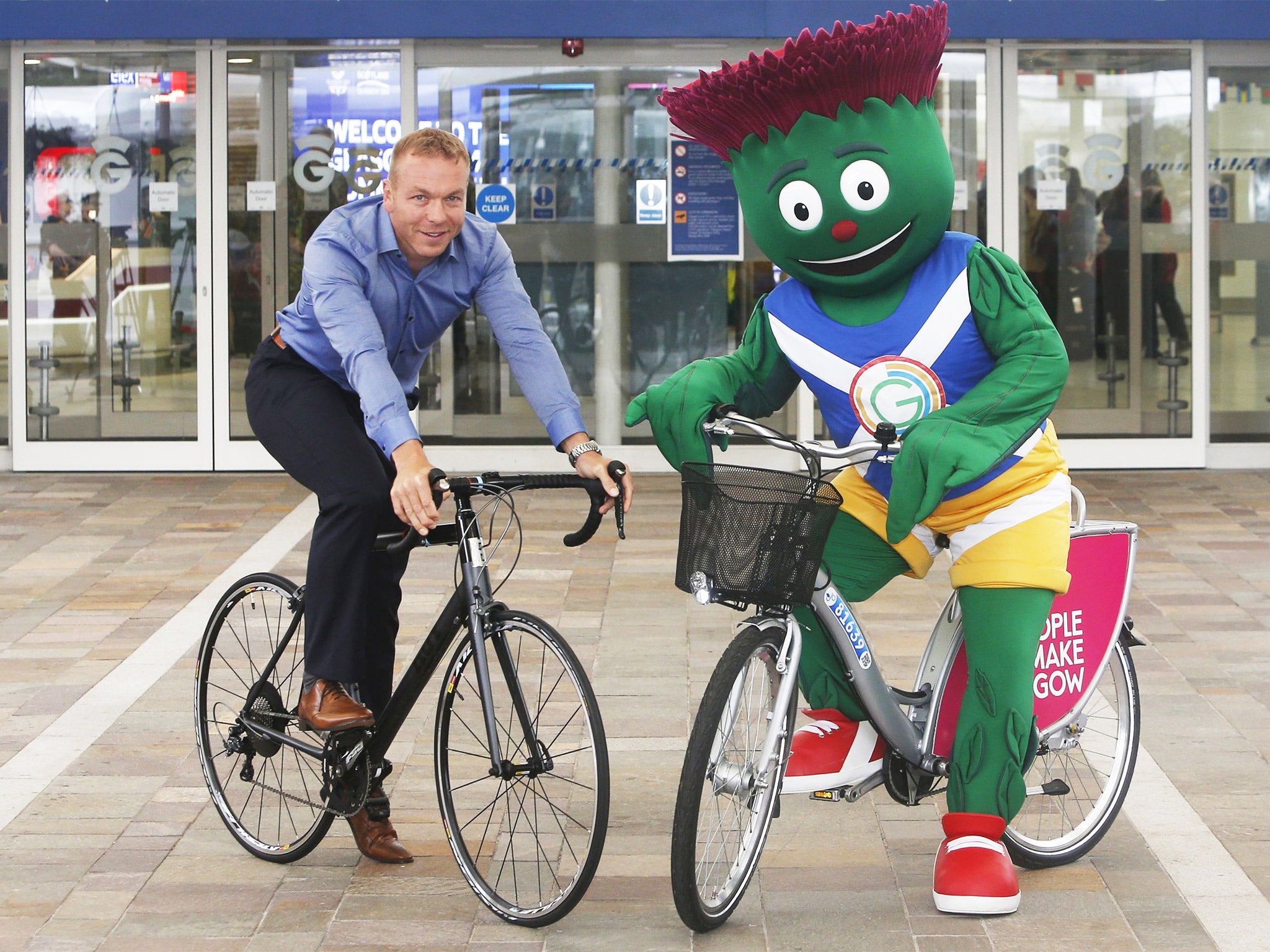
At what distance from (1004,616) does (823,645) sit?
43 cm

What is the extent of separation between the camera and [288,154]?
414 inches

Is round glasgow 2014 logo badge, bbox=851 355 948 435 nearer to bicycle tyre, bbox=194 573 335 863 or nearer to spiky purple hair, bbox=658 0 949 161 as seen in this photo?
spiky purple hair, bbox=658 0 949 161

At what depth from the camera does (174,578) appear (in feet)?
24.7

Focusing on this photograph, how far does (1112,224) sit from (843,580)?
7076 mm

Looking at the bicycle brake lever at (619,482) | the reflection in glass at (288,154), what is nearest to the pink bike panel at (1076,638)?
the bicycle brake lever at (619,482)

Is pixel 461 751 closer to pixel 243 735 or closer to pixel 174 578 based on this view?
pixel 243 735

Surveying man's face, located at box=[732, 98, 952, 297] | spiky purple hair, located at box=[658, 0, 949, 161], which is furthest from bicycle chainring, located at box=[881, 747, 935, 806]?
spiky purple hair, located at box=[658, 0, 949, 161]

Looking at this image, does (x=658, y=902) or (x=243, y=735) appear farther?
(x=243, y=735)

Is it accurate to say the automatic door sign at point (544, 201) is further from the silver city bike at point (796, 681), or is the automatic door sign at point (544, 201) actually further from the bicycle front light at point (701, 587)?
the bicycle front light at point (701, 587)

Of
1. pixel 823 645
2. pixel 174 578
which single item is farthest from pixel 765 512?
pixel 174 578

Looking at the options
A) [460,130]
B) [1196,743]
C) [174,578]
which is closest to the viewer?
[1196,743]

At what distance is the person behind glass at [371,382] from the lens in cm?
374

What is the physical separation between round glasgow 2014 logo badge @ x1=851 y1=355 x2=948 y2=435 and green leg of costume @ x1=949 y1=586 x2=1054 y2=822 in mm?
416

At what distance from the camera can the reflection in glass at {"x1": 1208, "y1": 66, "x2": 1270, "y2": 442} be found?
34.4 ft
